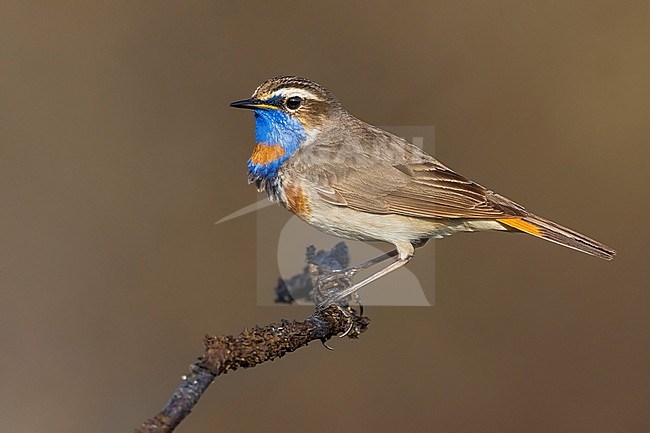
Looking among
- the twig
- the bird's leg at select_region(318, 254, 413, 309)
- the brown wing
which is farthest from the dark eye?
the bird's leg at select_region(318, 254, 413, 309)

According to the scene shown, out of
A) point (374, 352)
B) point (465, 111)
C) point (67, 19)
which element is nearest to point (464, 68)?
point (465, 111)

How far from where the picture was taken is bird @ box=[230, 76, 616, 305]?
6.36 meters

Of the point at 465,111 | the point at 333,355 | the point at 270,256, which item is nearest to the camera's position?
the point at 270,256

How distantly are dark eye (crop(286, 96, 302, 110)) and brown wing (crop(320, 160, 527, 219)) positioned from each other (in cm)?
68

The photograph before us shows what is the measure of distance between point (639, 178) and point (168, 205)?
5.54m

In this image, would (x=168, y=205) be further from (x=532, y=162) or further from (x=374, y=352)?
(x=532, y=162)

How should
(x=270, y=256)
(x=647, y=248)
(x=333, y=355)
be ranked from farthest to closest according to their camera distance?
(x=647, y=248) → (x=333, y=355) → (x=270, y=256)

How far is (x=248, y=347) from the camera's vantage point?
380 centimetres

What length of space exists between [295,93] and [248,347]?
3194 mm

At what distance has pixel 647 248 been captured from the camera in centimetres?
936

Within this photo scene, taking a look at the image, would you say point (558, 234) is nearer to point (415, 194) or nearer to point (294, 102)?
point (415, 194)

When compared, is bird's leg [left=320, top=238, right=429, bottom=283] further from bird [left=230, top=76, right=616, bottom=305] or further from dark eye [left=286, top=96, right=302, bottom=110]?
dark eye [left=286, top=96, right=302, bottom=110]

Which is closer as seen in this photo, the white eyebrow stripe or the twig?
the twig

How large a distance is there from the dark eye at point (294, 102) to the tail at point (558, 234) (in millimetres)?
1833
